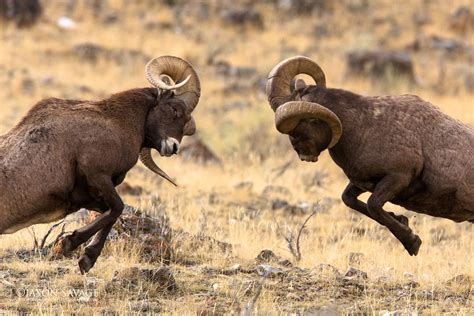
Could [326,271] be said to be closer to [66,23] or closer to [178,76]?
[178,76]

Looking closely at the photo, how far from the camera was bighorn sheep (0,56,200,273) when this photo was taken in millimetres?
9922

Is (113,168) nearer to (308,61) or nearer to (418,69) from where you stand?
(308,61)

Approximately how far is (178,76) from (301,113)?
4.38 feet

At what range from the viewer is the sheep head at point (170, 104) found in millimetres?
10914

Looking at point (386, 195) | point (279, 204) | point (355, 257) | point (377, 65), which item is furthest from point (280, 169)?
point (377, 65)

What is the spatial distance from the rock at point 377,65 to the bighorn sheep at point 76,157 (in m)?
18.5

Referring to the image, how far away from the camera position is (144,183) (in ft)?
57.6

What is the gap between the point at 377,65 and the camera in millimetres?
29219

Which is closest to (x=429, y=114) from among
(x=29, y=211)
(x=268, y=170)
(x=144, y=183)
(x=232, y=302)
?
(x=232, y=302)

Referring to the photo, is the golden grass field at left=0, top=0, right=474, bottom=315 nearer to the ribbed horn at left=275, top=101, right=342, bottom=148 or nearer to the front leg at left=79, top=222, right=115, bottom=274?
the front leg at left=79, top=222, right=115, bottom=274

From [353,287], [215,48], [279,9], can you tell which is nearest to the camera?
[353,287]

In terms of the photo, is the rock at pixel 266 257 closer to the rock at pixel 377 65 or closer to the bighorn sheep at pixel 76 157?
the bighorn sheep at pixel 76 157

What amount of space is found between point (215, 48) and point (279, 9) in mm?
5334

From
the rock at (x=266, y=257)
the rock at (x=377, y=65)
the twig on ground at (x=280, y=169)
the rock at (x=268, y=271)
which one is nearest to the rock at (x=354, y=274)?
the rock at (x=268, y=271)
